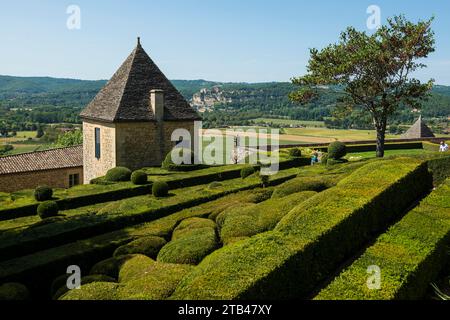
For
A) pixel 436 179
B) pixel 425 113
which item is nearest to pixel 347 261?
pixel 436 179

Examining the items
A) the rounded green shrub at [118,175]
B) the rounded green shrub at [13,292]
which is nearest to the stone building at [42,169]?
the rounded green shrub at [118,175]

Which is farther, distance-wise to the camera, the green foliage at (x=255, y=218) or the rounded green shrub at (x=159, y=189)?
the rounded green shrub at (x=159, y=189)

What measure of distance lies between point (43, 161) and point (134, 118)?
32.6 feet

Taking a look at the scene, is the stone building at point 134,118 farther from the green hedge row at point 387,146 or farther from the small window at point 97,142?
the green hedge row at point 387,146

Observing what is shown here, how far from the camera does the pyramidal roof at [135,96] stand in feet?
93.8

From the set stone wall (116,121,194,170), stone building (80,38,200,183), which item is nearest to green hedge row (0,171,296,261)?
stone wall (116,121,194,170)

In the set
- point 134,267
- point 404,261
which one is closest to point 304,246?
point 404,261

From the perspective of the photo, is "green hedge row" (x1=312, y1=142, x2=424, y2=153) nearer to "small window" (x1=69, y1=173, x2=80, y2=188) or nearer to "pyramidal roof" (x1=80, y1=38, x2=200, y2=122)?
"pyramidal roof" (x1=80, y1=38, x2=200, y2=122)

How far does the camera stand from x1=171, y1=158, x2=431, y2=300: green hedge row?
7.40 meters

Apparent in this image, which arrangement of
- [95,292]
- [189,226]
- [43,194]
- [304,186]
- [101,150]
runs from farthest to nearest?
1. [101,150]
2. [43,194]
3. [304,186]
4. [189,226]
5. [95,292]

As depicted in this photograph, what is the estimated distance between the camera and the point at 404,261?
8.63m

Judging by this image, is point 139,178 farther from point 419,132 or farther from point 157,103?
point 419,132
